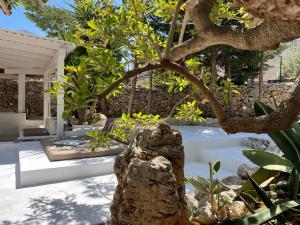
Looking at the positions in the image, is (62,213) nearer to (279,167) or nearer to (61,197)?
(61,197)

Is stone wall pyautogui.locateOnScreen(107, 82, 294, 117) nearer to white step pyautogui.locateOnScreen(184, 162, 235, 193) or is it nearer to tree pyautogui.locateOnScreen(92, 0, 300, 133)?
white step pyautogui.locateOnScreen(184, 162, 235, 193)

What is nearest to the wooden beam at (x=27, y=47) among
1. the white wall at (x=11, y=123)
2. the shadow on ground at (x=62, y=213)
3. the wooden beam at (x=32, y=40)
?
the wooden beam at (x=32, y=40)

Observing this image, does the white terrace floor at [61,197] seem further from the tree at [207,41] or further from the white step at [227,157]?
the tree at [207,41]

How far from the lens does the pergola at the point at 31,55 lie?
7109 millimetres

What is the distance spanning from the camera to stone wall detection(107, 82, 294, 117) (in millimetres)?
15664

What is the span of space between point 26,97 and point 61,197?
14397mm

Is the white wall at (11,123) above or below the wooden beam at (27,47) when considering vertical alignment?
below

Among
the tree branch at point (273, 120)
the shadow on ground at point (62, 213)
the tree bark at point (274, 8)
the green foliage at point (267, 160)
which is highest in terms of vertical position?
the tree bark at point (274, 8)

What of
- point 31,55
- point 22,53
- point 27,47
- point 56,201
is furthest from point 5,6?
point 31,55

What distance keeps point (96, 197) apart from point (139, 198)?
2.75 metres

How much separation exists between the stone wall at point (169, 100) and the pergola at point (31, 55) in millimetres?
4763

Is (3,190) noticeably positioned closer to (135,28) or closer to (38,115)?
(135,28)

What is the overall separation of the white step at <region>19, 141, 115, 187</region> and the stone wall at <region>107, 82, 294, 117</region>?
9380 millimetres

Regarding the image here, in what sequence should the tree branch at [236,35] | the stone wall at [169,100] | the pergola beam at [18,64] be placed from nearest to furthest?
1. the tree branch at [236,35]
2. the pergola beam at [18,64]
3. the stone wall at [169,100]
